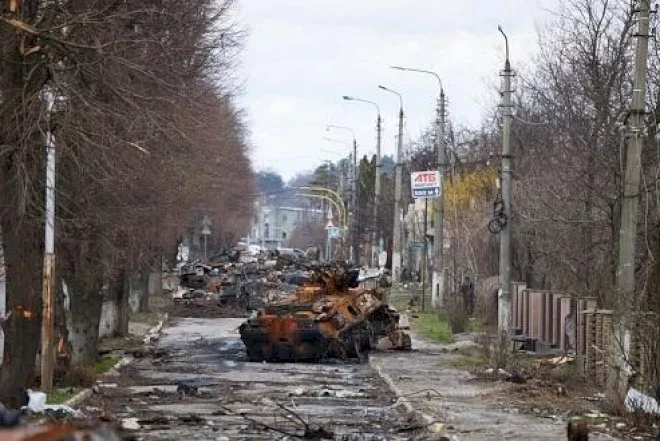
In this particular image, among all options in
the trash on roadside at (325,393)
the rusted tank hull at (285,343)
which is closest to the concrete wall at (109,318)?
the rusted tank hull at (285,343)

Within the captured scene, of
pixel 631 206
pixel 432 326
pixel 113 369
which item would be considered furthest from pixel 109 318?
pixel 631 206

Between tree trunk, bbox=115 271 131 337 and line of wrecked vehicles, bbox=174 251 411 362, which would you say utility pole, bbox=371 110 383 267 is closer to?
line of wrecked vehicles, bbox=174 251 411 362

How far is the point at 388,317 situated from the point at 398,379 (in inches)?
413

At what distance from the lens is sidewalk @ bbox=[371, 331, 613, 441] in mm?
18859

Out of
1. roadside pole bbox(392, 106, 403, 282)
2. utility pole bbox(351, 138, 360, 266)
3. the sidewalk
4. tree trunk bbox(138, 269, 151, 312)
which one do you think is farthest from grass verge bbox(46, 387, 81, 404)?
utility pole bbox(351, 138, 360, 266)

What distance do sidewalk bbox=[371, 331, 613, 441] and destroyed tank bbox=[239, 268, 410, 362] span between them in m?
0.86

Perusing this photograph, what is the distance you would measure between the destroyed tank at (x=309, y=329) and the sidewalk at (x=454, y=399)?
0.86m

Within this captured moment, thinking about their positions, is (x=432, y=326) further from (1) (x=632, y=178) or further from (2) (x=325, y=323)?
(1) (x=632, y=178)

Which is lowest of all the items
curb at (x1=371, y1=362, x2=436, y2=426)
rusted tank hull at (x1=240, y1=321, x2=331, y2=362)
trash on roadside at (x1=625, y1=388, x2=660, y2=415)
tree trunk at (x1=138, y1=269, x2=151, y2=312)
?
curb at (x1=371, y1=362, x2=436, y2=426)

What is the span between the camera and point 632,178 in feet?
65.7

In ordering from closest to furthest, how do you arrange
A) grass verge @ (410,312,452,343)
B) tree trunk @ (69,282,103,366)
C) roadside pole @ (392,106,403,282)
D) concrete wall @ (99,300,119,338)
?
tree trunk @ (69,282,103,366)
concrete wall @ (99,300,119,338)
grass verge @ (410,312,452,343)
roadside pole @ (392,106,403,282)

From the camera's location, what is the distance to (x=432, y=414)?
21266 mm

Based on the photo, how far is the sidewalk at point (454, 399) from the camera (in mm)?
18859

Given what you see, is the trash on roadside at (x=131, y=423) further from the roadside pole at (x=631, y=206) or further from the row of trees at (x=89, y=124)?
the roadside pole at (x=631, y=206)
